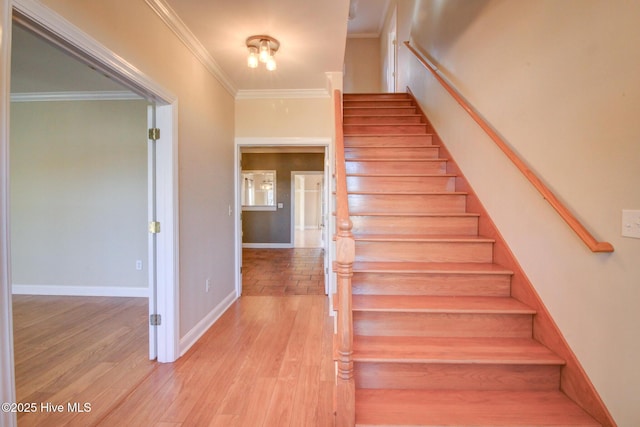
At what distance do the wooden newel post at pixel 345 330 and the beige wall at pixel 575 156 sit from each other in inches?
44.5

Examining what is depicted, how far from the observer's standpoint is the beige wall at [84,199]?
374cm

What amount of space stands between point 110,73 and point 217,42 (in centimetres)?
109

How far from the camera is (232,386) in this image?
1979 mm

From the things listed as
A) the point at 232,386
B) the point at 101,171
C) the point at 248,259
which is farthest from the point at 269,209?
the point at 232,386

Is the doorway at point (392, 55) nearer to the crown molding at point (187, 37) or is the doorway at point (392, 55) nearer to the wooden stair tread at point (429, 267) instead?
the crown molding at point (187, 37)

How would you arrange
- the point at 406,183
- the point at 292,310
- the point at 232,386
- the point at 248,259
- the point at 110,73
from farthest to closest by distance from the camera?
the point at 248,259
the point at 292,310
the point at 406,183
the point at 232,386
the point at 110,73

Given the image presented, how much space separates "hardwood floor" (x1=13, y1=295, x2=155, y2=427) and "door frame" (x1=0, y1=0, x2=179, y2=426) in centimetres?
36

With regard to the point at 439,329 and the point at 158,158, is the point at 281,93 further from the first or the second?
the point at 439,329

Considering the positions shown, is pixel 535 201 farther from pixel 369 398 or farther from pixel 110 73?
pixel 110 73

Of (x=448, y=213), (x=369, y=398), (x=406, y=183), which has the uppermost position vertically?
(x=406, y=183)

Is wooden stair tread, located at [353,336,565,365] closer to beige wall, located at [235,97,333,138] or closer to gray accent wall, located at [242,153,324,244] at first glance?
beige wall, located at [235,97,333,138]

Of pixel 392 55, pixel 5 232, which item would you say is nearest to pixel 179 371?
pixel 5 232

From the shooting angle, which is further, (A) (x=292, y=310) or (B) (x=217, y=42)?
(A) (x=292, y=310)

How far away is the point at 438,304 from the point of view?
1.81m
